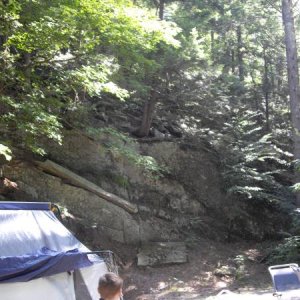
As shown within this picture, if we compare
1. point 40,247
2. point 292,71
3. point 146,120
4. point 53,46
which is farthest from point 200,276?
point 292,71

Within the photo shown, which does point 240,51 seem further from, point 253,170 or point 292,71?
point 253,170

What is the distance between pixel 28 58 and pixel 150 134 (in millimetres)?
7227

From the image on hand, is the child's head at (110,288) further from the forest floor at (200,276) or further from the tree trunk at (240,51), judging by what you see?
the tree trunk at (240,51)

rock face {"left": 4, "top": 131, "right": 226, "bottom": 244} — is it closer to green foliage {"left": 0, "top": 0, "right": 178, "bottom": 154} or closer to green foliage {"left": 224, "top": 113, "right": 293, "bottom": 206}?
green foliage {"left": 224, "top": 113, "right": 293, "bottom": 206}

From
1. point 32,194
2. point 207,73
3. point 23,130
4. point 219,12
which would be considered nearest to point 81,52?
point 23,130

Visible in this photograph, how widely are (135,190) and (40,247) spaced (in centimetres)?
972

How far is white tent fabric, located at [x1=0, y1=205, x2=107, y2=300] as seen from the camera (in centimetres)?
500

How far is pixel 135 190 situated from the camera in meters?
15.3

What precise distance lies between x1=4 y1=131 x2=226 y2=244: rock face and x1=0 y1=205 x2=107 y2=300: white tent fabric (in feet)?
22.6

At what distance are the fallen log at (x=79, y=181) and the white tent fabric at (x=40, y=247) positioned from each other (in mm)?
7247

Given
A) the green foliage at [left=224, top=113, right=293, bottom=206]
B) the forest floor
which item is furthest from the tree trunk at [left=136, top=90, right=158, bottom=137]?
the forest floor

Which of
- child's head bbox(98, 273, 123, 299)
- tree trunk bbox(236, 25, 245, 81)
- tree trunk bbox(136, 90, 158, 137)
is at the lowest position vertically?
child's head bbox(98, 273, 123, 299)

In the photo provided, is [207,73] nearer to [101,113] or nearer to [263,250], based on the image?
[101,113]

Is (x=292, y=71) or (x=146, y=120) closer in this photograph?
(x=292, y=71)
